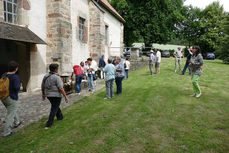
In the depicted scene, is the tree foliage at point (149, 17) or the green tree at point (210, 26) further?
the green tree at point (210, 26)

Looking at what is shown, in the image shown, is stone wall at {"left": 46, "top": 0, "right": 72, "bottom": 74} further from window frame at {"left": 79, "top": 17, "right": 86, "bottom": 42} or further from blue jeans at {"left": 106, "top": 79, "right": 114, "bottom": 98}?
blue jeans at {"left": 106, "top": 79, "right": 114, "bottom": 98}

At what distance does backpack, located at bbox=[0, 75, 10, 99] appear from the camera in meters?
4.00

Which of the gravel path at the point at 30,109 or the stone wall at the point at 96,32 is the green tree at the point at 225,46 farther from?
the gravel path at the point at 30,109

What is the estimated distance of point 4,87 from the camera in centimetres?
401

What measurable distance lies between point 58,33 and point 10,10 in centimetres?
245

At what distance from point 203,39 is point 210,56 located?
5.72 meters

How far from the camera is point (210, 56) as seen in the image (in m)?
33.2

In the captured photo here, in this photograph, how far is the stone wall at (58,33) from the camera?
9.62 meters

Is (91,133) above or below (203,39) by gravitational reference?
below

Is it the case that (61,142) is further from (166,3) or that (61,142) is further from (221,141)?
(166,3)

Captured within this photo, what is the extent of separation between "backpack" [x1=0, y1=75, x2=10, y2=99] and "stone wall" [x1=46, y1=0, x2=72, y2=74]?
18.6 ft

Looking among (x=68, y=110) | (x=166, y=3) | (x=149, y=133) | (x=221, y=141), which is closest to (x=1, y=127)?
(x=68, y=110)

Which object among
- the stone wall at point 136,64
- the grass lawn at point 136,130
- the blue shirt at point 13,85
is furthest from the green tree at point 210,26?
the blue shirt at point 13,85

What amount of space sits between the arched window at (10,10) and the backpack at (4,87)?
5507mm
